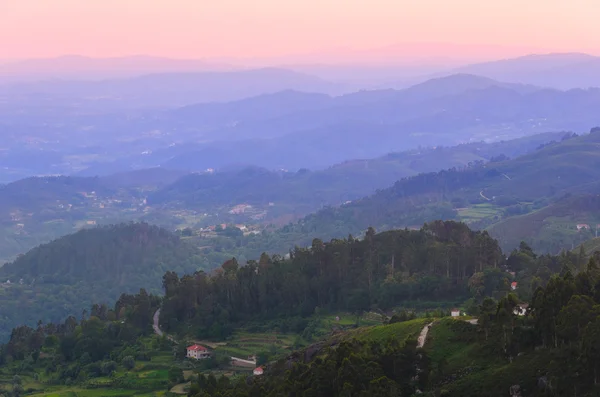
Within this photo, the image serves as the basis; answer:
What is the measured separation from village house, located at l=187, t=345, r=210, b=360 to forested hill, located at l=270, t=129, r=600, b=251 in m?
69.7

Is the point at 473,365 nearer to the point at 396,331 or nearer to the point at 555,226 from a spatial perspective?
the point at 396,331

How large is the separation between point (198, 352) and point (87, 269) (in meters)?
58.9

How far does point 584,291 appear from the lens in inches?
1260

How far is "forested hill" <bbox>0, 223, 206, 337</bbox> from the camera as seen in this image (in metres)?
92.2

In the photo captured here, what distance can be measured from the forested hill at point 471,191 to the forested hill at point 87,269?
22.0 metres

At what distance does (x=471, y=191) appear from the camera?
145 meters

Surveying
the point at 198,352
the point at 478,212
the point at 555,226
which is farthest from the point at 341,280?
the point at 478,212

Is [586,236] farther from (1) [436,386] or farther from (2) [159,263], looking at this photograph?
(1) [436,386]

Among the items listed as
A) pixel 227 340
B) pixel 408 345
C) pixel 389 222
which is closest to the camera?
pixel 408 345

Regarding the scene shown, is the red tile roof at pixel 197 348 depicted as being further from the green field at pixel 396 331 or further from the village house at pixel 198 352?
the green field at pixel 396 331

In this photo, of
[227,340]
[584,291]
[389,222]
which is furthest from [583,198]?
[584,291]

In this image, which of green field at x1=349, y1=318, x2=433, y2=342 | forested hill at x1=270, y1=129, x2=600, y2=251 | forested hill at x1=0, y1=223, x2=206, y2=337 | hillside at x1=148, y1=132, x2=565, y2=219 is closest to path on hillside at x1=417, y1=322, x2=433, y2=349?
green field at x1=349, y1=318, x2=433, y2=342

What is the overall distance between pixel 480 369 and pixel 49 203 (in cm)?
15411

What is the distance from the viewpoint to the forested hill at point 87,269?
3632 inches
